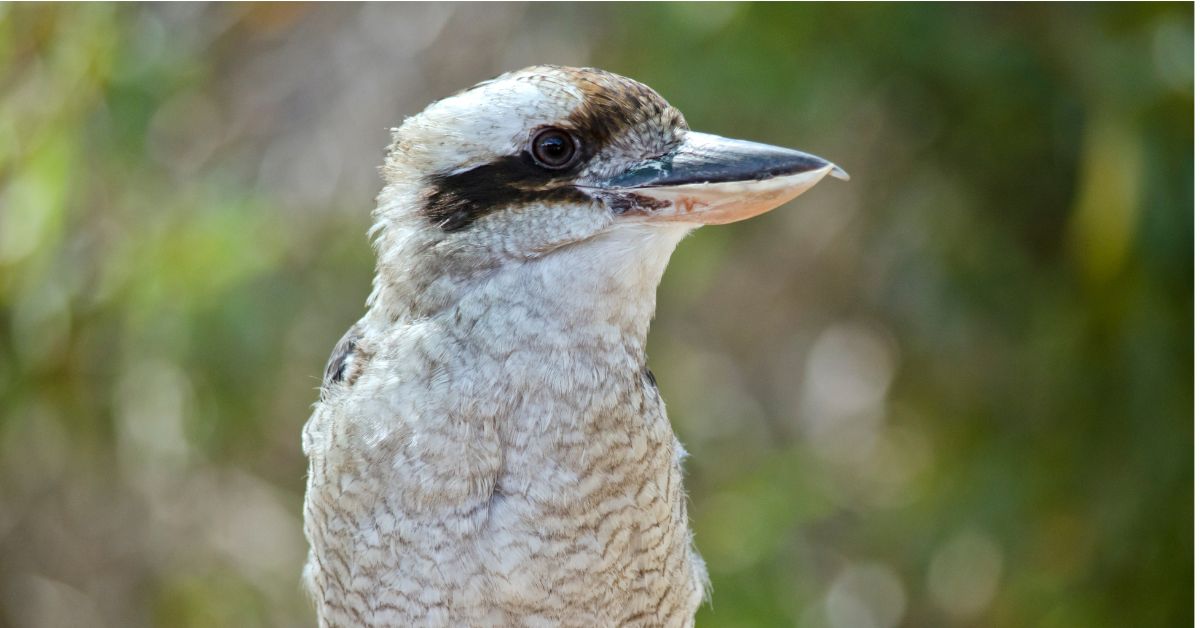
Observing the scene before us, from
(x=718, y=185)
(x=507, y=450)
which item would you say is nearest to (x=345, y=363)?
(x=507, y=450)

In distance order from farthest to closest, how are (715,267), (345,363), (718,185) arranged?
(715,267)
(345,363)
(718,185)

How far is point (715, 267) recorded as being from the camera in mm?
3557

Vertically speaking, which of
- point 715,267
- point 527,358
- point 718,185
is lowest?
point 715,267

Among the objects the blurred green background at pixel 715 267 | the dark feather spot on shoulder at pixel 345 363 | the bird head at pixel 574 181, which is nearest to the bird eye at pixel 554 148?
the bird head at pixel 574 181

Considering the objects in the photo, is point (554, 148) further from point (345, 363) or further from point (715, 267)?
point (715, 267)

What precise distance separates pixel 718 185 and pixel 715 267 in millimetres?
2066

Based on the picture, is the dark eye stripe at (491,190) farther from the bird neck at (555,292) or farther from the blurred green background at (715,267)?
the blurred green background at (715,267)

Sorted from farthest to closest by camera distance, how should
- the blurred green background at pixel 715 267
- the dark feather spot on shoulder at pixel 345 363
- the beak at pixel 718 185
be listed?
the blurred green background at pixel 715 267 < the dark feather spot on shoulder at pixel 345 363 < the beak at pixel 718 185

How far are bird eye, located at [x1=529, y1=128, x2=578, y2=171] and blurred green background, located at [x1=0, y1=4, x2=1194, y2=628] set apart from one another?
57.6 inches

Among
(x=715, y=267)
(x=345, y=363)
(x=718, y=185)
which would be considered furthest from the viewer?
(x=715, y=267)

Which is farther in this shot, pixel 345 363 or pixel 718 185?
pixel 345 363

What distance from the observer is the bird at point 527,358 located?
1.50 m

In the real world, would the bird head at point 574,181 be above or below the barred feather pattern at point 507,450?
above

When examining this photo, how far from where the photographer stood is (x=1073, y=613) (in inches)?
129
